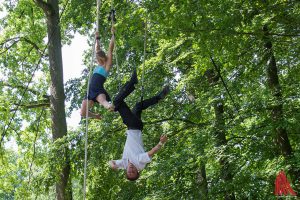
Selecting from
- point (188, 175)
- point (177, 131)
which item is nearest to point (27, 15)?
point (177, 131)

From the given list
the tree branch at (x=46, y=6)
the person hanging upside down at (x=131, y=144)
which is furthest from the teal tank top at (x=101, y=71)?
the tree branch at (x=46, y=6)

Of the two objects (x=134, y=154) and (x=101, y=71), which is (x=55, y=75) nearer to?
(x=101, y=71)

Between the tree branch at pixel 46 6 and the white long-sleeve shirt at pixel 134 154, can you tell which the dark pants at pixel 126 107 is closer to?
the white long-sleeve shirt at pixel 134 154

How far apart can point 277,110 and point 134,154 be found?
2358 millimetres

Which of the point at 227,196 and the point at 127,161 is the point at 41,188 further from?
the point at 127,161

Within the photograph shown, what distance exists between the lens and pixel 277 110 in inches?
221

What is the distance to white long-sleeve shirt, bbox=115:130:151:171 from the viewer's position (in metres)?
4.20

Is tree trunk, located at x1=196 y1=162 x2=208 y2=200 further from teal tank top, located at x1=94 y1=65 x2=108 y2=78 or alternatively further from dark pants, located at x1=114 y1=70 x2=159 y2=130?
teal tank top, located at x1=94 y1=65 x2=108 y2=78

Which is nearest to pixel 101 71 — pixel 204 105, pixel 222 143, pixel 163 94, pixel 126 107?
pixel 126 107

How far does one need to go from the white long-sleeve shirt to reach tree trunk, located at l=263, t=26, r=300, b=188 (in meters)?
1.88

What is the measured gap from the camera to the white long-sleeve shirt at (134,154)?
4.20m

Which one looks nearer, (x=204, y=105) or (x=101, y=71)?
(x=101, y=71)

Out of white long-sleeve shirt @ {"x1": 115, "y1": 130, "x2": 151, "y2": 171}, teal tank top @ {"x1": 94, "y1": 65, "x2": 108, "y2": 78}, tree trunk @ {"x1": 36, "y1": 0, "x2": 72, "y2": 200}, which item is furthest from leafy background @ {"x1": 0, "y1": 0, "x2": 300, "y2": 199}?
white long-sleeve shirt @ {"x1": 115, "y1": 130, "x2": 151, "y2": 171}

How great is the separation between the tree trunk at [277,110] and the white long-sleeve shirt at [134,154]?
1.88 metres
